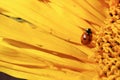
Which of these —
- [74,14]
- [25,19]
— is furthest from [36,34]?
[74,14]

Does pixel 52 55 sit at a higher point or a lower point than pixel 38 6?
lower

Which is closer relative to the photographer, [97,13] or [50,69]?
[50,69]

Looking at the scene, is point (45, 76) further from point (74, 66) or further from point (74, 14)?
point (74, 14)

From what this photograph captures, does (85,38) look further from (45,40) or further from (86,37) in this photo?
(45,40)

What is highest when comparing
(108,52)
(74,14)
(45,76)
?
(74,14)
